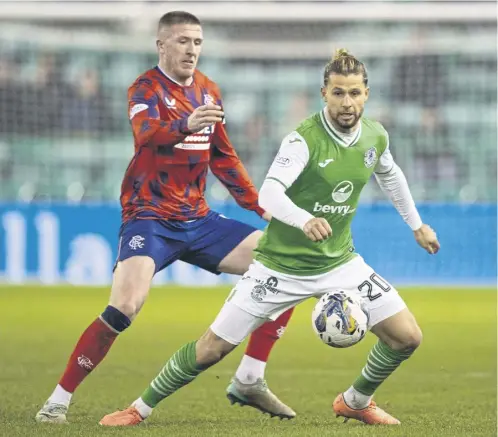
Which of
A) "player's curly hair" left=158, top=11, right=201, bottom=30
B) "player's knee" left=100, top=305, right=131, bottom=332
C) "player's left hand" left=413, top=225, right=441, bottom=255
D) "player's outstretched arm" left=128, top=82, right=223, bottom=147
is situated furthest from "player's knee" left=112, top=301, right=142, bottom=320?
"player's curly hair" left=158, top=11, right=201, bottom=30

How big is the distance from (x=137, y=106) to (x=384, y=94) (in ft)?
50.1

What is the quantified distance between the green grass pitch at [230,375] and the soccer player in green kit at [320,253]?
461 mm

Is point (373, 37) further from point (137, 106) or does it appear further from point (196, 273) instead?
point (137, 106)

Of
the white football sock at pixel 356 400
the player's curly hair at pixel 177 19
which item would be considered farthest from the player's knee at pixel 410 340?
the player's curly hair at pixel 177 19

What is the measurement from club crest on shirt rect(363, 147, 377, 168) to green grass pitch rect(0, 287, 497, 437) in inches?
56.5

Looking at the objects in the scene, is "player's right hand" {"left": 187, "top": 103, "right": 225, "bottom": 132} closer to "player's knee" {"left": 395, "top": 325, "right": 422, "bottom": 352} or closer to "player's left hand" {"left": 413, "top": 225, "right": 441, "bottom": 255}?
"player's left hand" {"left": 413, "top": 225, "right": 441, "bottom": 255}

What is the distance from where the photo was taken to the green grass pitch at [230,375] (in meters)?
7.04

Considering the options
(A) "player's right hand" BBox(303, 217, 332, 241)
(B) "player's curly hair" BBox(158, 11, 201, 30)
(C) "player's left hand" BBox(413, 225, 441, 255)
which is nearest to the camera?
(A) "player's right hand" BBox(303, 217, 332, 241)

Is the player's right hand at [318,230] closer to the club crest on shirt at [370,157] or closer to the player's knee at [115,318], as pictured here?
the club crest on shirt at [370,157]

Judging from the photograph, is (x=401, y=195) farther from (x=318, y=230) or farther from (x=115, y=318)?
(x=115, y=318)

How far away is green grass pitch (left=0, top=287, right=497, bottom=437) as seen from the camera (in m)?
7.04

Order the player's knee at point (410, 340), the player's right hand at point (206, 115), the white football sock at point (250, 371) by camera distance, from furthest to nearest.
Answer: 1. the white football sock at point (250, 371)
2. the player's right hand at point (206, 115)
3. the player's knee at point (410, 340)

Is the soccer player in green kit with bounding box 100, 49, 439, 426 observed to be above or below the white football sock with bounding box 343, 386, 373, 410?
above

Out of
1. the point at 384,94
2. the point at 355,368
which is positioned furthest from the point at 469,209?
the point at 355,368
